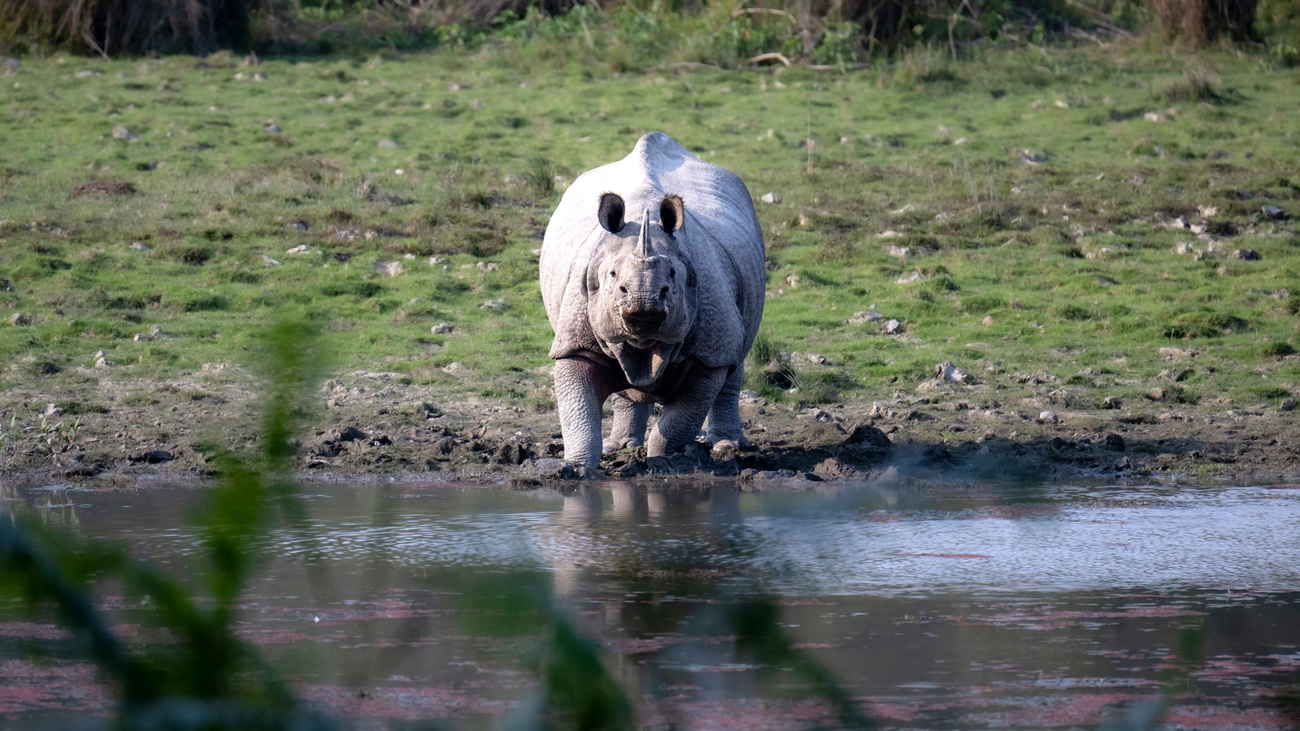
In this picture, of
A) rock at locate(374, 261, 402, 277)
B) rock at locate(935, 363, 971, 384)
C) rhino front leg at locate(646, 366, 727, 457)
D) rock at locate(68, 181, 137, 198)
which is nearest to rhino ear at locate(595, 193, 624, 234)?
rhino front leg at locate(646, 366, 727, 457)

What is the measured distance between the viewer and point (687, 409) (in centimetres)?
603

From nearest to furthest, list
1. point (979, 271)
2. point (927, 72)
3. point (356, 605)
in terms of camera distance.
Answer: point (356, 605)
point (979, 271)
point (927, 72)

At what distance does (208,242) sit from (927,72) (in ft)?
25.3

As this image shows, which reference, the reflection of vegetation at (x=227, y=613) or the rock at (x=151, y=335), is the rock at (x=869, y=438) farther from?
the reflection of vegetation at (x=227, y=613)

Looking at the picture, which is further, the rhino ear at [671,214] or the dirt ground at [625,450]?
the dirt ground at [625,450]

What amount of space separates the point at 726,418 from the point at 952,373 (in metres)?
1.84

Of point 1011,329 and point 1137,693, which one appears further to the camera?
point 1011,329

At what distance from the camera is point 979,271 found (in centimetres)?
984

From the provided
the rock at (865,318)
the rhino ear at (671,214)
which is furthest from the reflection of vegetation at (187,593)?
the rock at (865,318)

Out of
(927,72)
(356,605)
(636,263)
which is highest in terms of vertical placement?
(927,72)

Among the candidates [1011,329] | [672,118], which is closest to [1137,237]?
[1011,329]

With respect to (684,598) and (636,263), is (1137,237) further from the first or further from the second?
(684,598)

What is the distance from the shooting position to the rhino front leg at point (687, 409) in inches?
236

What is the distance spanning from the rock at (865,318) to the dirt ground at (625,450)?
1.28m
